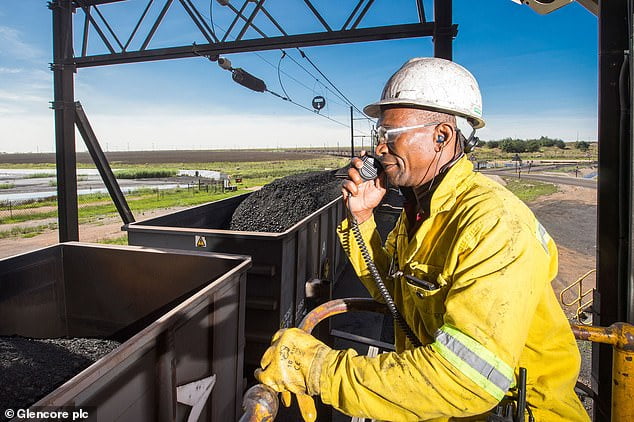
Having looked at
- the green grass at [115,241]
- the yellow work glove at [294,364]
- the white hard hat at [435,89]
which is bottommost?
the green grass at [115,241]

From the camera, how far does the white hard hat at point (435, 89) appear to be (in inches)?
63.2

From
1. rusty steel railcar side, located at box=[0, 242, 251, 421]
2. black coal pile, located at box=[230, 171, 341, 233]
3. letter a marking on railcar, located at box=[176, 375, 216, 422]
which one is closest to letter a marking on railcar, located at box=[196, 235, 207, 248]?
rusty steel railcar side, located at box=[0, 242, 251, 421]

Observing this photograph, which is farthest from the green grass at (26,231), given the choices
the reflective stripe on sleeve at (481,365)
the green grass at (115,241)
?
the reflective stripe on sleeve at (481,365)

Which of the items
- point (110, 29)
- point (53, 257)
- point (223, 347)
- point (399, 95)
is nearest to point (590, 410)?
point (223, 347)

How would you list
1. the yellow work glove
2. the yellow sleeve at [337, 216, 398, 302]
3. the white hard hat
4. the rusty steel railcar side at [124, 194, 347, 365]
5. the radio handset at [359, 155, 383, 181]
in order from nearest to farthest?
1. the yellow work glove
2. the white hard hat
3. the radio handset at [359, 155, 383, 181]
4. the yellow sleeve at [337, 216, 398, 302]
5. the rusty steel railcar side at [124, 194, 347, 365]

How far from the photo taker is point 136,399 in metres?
1.69

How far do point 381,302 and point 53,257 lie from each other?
2.99 meters

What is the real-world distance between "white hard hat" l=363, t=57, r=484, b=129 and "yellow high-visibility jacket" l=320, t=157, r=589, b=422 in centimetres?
41

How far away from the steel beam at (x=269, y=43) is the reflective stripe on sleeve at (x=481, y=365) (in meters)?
5.31

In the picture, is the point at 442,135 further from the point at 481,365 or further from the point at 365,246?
the point at 481,365

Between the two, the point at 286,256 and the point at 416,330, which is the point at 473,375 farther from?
the point at 286,256

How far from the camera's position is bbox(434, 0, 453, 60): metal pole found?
16.7 feet

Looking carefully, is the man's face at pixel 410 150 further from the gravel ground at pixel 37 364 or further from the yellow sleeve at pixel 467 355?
the gravel ground at pixel 37 364

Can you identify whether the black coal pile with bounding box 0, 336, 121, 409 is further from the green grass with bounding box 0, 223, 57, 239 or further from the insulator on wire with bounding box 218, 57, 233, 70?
the green grass with bounding box 0, 223, 57, 239
